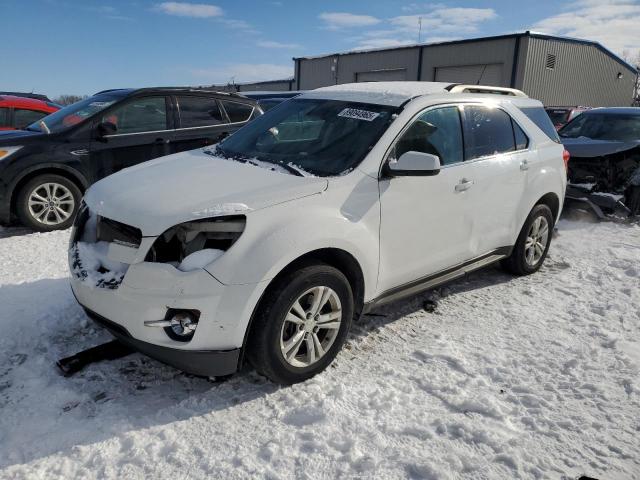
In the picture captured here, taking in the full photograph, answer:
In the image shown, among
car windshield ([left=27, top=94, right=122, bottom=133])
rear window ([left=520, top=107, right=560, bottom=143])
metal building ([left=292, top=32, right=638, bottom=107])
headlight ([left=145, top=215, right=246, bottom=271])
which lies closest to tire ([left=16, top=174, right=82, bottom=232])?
car windshield ([left=27, top=94, right=122, bottom=133])

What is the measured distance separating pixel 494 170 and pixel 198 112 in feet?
14.5

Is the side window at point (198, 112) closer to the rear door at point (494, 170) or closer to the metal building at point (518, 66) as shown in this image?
the rear door at point (494, 170)

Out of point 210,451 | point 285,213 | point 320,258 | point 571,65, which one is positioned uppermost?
point 571,65

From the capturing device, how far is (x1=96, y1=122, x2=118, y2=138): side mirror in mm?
6088

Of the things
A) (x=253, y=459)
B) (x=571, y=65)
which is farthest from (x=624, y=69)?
(x=253, y=459)

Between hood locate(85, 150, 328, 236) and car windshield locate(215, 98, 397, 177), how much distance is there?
257 millimetres

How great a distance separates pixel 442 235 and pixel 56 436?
2.76 meters

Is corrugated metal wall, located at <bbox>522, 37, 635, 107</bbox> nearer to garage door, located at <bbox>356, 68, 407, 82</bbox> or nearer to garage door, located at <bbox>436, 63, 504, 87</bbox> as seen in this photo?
garage door, located at <bbox>436, 63, 504, 87</bbox>

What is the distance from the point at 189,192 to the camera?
289 centimetres

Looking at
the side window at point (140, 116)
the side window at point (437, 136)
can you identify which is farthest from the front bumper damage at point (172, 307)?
the side window at point (140, 116)

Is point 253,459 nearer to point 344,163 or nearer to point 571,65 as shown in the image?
point 344,163

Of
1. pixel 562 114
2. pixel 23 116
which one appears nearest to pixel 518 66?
pixel 562 114

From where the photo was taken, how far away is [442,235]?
12.2 ft

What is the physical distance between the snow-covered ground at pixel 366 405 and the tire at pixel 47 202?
1.88 m
